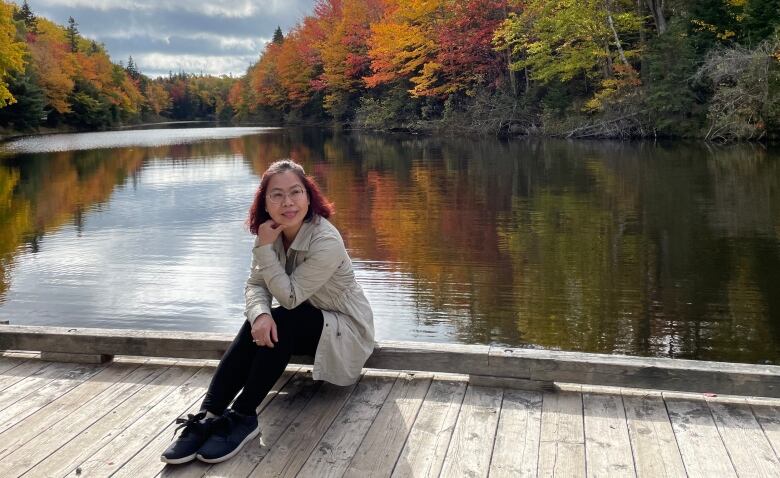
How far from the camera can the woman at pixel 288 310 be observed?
2756 millimetres

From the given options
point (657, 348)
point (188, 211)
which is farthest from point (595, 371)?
point (188, 211)

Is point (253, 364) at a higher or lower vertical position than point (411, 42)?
lower

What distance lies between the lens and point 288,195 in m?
3.00

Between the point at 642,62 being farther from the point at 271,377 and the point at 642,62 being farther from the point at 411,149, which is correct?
the point at 271,377

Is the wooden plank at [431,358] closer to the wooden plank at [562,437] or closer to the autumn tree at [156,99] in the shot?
the wooden plank at [562,437]

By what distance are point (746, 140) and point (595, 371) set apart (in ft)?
70.9

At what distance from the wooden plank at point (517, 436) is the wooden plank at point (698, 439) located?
52 cm

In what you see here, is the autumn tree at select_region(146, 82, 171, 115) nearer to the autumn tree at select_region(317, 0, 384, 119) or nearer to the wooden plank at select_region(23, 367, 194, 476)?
the autumn tree at select_region(317, 0, 384, 119)

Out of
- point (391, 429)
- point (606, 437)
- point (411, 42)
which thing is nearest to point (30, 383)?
point (391, 429)

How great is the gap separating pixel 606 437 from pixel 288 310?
1.37 m

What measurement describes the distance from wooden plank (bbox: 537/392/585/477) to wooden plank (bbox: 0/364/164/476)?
1.83 meters

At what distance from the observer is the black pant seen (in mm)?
2748

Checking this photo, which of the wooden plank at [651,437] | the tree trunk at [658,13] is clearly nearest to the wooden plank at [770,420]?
the wooden plank at [651,437]

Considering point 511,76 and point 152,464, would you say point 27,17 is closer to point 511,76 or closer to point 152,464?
A: point 511,76
